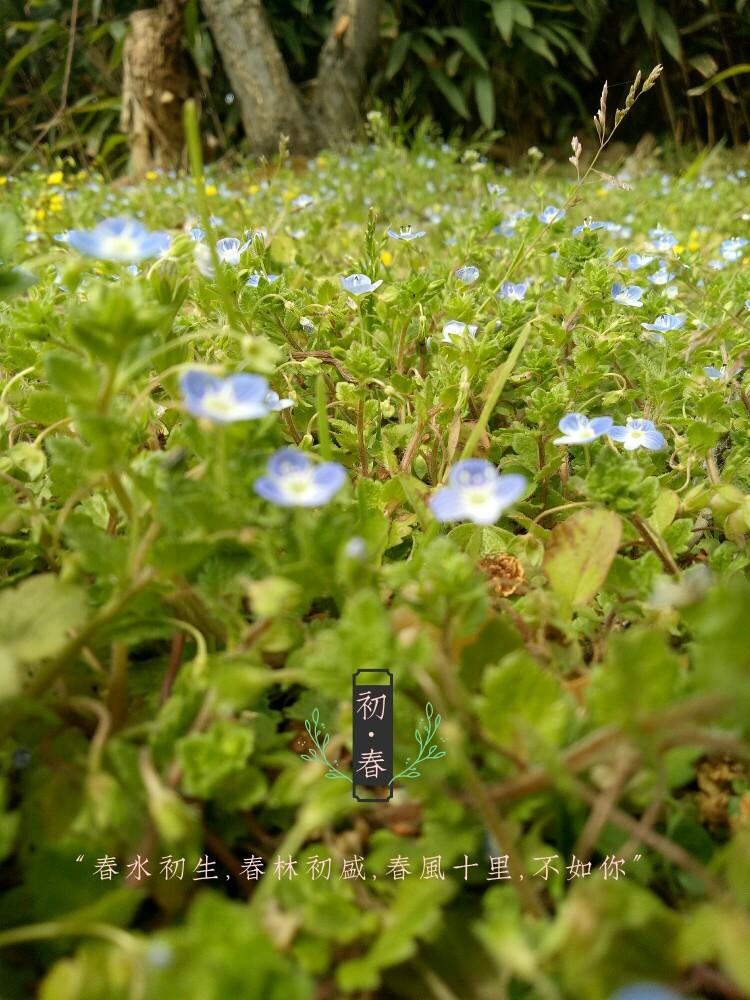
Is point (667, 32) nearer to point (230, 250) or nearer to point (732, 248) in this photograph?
point (732, 248)

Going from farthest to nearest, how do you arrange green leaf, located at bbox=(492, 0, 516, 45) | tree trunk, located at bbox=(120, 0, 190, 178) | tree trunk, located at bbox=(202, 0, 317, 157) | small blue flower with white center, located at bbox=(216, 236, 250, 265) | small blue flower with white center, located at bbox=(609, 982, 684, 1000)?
green leaf, located at bbox=(492, 0, 516, 45) < tree trunk, located at bbox=(120, 0, 190, 178) < tree trunk, located at bbox=(202, 0, 317, 157) < small blue flower with white center, located at bbox=(216, 236, 250, 265) < small blue flower with white center, located at bbox=(609, 982, 684, 1000)

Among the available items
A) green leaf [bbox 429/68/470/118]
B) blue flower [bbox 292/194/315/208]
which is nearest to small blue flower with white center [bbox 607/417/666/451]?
blue flower [bbox 292/194/315/208]

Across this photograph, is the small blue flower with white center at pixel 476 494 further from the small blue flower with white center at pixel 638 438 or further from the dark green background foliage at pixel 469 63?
the dark green background foliage at pixel 469 63

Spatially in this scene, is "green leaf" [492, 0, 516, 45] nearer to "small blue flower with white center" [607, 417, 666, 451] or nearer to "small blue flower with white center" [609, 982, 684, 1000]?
"small blue flower with white center" [607, 417, 666, 451]

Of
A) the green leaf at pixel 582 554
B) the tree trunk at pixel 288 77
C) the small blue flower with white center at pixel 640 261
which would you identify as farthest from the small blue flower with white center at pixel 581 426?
the tree trunk at pixel 288 77

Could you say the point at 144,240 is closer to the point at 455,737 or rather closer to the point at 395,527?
the point at 395,527

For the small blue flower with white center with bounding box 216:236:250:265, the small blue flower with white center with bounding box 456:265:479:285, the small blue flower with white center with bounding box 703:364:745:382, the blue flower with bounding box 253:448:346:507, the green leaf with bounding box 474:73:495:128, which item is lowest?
the green leaf with bounding box 474:73:495:128

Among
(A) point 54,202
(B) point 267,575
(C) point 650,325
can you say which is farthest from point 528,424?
(A) point 54,202
